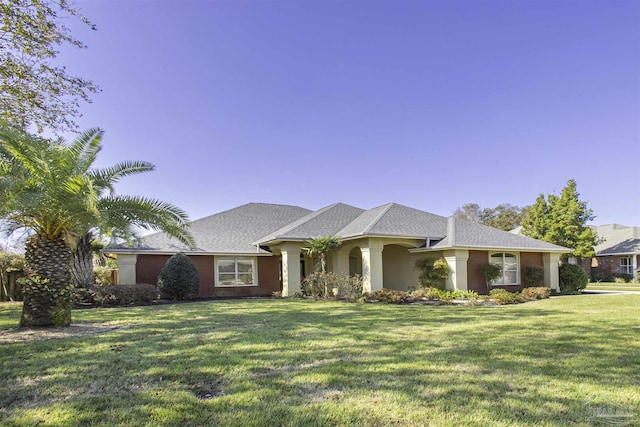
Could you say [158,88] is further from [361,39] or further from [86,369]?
[86,369]

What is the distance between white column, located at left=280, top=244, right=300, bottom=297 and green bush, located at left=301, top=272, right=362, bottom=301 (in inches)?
28.5

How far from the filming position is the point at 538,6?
12836 mm

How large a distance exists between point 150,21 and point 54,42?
9.64 feet

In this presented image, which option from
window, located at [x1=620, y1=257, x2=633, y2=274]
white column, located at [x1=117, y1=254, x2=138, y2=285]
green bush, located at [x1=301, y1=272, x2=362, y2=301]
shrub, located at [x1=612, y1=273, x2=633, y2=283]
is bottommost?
shrub, located at [x1=612, y1=273, x2=633, y2=283]

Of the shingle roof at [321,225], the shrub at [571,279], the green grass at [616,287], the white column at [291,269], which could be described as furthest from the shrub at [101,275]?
the green grass at [616,287]

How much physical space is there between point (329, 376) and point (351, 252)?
16876 mm

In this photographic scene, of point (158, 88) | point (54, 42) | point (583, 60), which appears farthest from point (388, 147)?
point (54, 42)

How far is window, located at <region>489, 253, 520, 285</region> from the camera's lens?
18812mm

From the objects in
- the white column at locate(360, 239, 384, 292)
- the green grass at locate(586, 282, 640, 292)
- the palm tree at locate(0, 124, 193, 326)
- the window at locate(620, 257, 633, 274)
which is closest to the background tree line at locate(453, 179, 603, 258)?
the window at locate(620, 257, 633, 274)

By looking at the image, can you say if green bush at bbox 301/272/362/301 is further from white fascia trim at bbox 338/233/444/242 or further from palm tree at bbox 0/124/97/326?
palm tree at bbox 0/124/97/326

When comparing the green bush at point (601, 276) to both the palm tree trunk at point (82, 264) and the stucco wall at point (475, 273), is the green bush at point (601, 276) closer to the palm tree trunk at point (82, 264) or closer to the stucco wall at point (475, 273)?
the stucco wall at point (475, 273)

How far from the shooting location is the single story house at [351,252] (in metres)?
17.4

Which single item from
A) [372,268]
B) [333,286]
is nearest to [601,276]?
[372,268]

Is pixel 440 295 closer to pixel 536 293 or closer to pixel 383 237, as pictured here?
pixel 383 237
